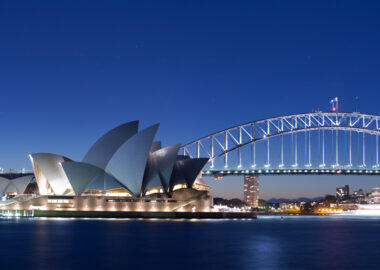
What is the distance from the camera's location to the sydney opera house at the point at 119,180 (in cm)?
7138

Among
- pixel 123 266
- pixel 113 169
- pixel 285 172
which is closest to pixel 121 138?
pixel 113 169

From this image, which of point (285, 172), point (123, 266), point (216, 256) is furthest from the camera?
point (285, 172)

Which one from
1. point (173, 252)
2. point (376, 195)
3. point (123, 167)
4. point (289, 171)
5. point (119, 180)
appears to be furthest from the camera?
point (376, 195)

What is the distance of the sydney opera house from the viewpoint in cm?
7138

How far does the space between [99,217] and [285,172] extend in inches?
1232

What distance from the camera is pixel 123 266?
2439 cm

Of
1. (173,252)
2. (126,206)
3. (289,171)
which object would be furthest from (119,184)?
(173,252)

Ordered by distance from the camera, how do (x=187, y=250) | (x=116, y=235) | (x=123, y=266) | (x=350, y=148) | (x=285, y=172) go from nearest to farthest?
1. (x=123, y=266)
2. (x=187, y=250)
3. (x=116, y=235)
4. (x=285, y=172)
5. (x=350, y=148)

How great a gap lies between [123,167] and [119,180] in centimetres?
252

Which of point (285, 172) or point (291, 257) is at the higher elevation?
point (285, 172)

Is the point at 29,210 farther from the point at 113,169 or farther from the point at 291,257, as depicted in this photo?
the point at 291,257

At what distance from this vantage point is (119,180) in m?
71.6

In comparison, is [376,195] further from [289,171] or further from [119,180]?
[119,180]

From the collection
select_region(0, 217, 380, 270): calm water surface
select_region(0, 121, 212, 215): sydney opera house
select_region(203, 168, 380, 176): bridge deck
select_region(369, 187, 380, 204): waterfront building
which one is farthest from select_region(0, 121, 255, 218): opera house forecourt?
select_region(369, 187, 380, 204): waterfront building
